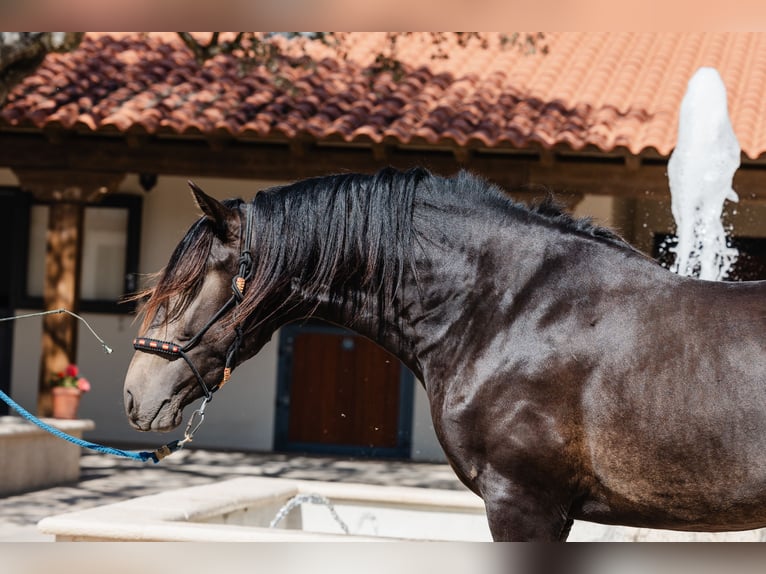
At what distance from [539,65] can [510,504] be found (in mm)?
9936

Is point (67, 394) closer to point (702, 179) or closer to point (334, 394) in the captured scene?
point (334, 394)

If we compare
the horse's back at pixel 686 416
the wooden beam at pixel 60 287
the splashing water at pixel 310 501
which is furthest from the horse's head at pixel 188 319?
the wooden beam at pixel 60 287

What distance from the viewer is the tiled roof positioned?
9.10 meters

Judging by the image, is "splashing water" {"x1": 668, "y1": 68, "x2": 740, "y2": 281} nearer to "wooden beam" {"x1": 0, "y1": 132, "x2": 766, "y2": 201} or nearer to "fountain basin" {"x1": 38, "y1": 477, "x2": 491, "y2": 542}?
"wooden beam" {"x1": 0, "y1": 132, "x2": 766, "y2": 201}

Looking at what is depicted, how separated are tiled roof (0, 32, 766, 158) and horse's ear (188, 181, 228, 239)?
629cm

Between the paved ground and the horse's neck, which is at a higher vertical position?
the horse's neck

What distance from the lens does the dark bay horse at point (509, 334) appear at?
239cm

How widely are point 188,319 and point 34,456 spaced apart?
5977 mm

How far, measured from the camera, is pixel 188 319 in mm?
2734

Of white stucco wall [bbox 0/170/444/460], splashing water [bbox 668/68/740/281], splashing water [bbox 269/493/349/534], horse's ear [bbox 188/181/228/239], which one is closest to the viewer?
horse's ear [bbox 188/181/228/239]

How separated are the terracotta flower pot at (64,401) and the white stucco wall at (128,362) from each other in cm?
170

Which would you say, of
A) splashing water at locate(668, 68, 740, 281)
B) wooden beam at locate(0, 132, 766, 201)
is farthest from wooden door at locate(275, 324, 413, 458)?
splashing water at locate(668, 68, 740, 281)

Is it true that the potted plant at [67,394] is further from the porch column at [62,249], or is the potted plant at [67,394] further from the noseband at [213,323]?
the noseband at [213,323]

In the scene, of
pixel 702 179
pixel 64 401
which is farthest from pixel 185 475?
pixel 702 179
